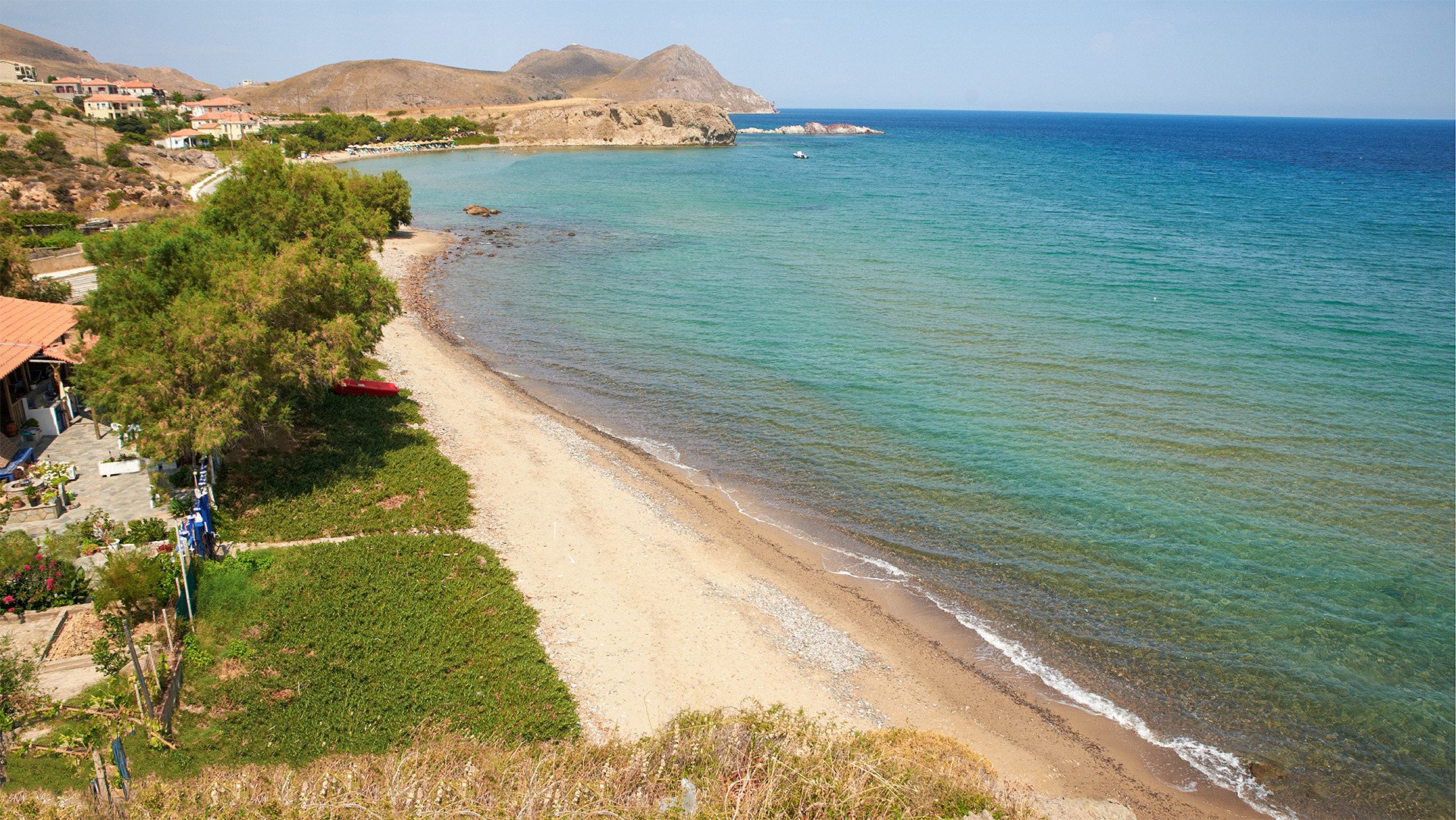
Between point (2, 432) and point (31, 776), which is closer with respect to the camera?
point (31, 776)

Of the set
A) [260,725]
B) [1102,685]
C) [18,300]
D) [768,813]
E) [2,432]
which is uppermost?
[18,300]

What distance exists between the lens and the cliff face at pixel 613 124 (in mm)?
181000

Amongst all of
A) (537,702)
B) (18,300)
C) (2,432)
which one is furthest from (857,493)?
(18,300)

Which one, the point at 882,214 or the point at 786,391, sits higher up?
the point at 882,214

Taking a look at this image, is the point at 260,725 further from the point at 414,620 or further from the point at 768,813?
the point at 768,813

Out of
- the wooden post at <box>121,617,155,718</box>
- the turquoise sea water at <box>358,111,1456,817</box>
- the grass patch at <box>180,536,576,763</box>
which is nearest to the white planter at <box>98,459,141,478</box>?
the grass patch at <box>180,536,576,763</box>

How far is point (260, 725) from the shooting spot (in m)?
15.3

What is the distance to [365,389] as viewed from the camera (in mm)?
31203

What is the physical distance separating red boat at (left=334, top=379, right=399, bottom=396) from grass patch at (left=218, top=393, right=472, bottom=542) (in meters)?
1.23

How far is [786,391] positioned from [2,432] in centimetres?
2753

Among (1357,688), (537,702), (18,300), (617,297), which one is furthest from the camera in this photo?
(617,297)

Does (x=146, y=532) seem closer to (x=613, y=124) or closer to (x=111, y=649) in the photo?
(x=111, y=649)

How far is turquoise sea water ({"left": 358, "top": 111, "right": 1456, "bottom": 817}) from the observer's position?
19.1 meters

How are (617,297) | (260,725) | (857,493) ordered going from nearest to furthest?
(260,725) → (857,493) → (617,297)
